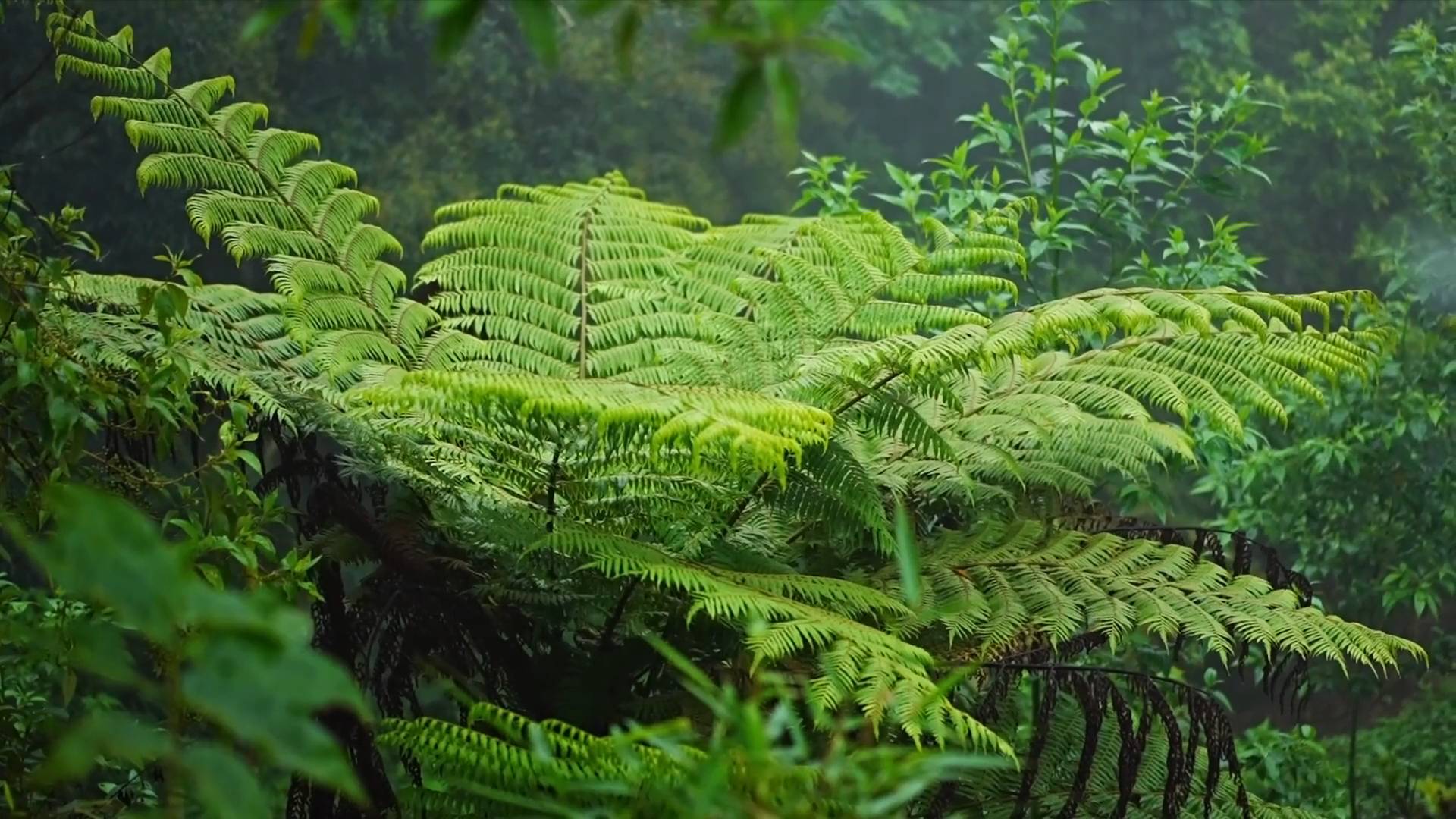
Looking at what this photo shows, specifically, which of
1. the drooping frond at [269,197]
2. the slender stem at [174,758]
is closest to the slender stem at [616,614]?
the drooping frond at [269,197]

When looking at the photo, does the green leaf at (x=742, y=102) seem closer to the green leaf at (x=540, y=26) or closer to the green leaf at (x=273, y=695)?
the green leaf at (x=540, y=26)

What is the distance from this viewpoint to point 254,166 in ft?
5.68

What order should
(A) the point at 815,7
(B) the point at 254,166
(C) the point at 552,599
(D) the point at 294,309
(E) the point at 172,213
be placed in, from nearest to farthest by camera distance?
1. (A) the point at 815,7
2. (C) the point at 552,599
3. (D) the point at 294,309
4. (B) the point at 254,166
5. (E) the point at 172,213

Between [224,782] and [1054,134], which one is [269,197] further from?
[1054,134]

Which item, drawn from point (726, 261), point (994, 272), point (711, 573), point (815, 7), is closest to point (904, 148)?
point (994, 272)

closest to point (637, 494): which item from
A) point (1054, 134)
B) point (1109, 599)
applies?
point (1109, 599)

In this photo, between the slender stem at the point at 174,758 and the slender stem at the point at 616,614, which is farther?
the slender stem at the point at 616,614

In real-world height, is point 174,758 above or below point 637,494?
above

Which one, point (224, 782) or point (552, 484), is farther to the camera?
point (552, 484)

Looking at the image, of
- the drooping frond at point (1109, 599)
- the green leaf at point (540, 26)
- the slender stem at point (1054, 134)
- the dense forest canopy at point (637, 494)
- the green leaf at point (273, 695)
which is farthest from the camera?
the slender stem at point (1054, 134)

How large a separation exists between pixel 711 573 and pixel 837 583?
0.49 feet

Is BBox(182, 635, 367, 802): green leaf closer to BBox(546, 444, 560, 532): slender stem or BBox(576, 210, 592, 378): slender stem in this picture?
BBox(546, 444, 560, 532): slender stem

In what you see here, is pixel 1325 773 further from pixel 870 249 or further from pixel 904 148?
pixel 904 148

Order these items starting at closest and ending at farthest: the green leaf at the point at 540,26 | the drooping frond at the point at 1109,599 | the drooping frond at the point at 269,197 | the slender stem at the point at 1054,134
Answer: the green leaf at the point at 540,26 < the drooping frond at the point at 1109,599 < the drooping frond at the point at 269,197 < the slender stem at the point at 1054,134
